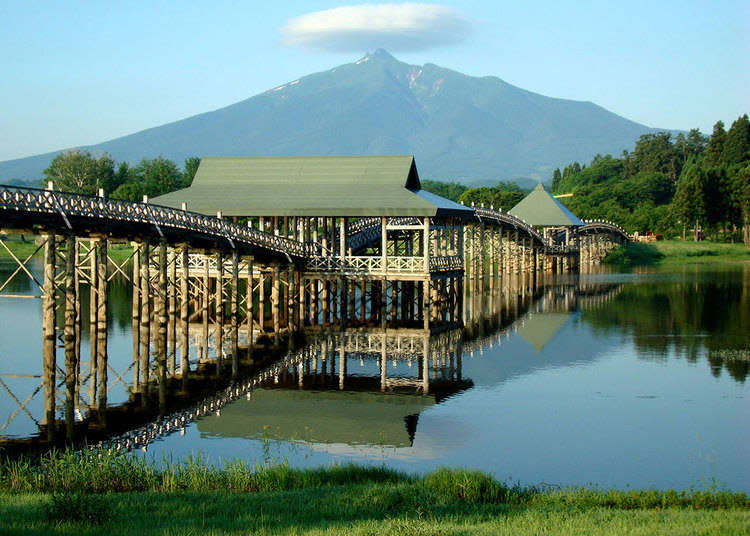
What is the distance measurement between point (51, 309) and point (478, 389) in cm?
1389

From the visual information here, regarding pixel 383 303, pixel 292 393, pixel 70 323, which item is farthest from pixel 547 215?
pixel 70 323

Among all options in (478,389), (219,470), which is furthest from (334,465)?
(478,389)

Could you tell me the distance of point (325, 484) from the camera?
18.8 meters

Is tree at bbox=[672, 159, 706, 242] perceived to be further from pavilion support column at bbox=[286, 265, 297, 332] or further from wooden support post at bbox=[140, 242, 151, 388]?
wooden support post at bbox=[140, 242, 151, 388]

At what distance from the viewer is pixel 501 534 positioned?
14383mm

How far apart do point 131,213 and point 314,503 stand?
19.5 meters

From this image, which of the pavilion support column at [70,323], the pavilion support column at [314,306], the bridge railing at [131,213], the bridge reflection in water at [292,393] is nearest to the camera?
the bridge reflection in water at [292,393]

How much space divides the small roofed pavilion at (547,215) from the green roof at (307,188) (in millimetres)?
47927

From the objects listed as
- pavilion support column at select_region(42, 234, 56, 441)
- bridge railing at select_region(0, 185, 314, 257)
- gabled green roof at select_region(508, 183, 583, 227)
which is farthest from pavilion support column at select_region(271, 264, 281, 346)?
gabled green roof at select_region(508, 183, 583, 227)

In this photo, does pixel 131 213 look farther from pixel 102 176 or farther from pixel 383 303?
pixel 102 176

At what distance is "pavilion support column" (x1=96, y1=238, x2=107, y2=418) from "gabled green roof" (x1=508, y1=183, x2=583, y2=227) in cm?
6880

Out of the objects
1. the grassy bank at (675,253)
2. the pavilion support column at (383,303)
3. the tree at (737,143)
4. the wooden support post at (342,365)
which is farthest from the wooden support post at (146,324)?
the tree at (737,143)

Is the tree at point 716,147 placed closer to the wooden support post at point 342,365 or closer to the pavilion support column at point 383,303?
the pavilion support column at point 383,303

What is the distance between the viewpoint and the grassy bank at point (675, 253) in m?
110
